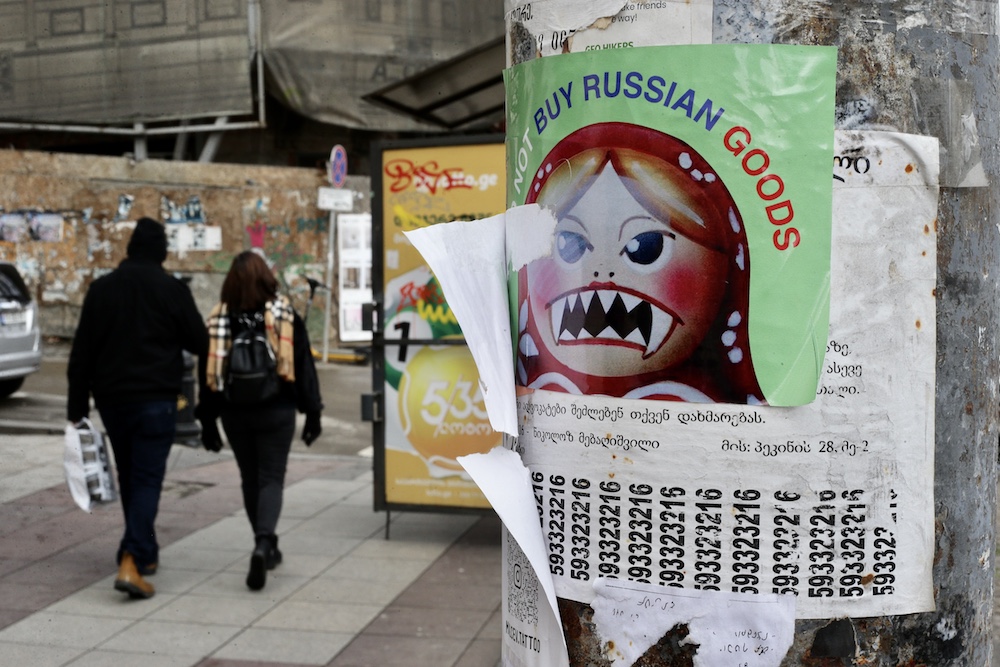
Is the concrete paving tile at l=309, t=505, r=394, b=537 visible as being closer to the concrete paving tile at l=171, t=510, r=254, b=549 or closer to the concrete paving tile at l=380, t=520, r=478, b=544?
the concrete paving tile at l=380, t=520, r=478, b=544

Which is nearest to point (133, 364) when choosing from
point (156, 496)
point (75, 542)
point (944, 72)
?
point (156, 496)

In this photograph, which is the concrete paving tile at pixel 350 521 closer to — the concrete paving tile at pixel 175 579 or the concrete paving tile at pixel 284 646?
the concrete paving tile at pixel 175 579

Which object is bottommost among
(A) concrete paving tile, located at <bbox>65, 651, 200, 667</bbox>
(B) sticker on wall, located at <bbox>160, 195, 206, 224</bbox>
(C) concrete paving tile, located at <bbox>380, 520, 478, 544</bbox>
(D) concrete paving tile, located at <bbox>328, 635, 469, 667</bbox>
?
(C) concrete paving tile, located at <bbox>380, 520, 478, 544</bbox>

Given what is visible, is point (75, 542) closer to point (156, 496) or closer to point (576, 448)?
point (156, 496)

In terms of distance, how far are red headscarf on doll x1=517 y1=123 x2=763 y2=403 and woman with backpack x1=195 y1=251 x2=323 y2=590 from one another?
440 centimetres

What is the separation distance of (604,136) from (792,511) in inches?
27.2

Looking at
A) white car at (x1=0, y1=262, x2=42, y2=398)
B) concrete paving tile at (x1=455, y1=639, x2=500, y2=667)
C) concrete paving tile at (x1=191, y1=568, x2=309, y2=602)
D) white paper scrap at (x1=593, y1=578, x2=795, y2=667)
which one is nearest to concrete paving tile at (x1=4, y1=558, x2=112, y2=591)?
concrete paving tile at (x1=191, y1=568, x2=309, y2=602)

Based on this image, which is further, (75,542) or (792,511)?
(75,542)

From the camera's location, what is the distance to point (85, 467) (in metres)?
5.97

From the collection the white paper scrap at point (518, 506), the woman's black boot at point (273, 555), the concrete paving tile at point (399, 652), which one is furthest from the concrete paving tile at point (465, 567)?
the white paper scrap at point (518, 506)

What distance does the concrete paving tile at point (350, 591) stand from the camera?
5.98 metres

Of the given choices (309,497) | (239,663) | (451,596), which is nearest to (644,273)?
(239,663)

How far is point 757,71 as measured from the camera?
1796 mm

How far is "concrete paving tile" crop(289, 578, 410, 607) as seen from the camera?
19.6ft
